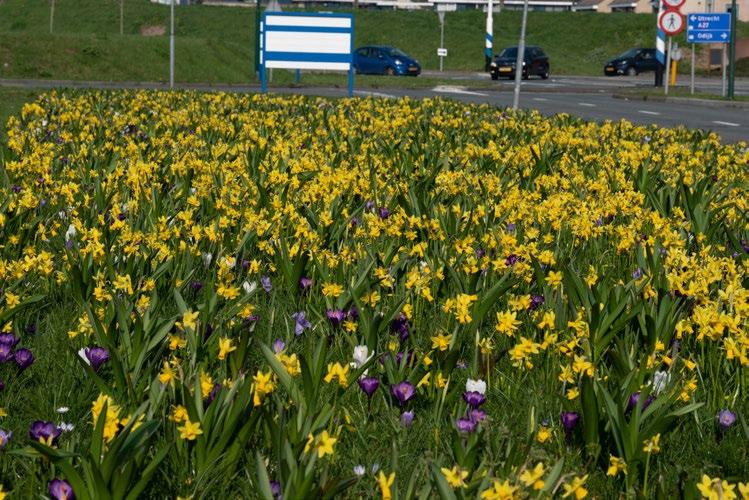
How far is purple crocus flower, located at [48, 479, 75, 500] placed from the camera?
229 cm

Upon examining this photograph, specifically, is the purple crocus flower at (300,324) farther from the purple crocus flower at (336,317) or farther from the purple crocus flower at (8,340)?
the purple crocus flower at (8,340)

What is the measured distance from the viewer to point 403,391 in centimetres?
309

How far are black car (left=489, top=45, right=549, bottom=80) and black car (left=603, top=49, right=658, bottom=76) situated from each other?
6644 millimetres

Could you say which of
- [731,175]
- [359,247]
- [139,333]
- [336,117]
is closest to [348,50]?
[336,117]

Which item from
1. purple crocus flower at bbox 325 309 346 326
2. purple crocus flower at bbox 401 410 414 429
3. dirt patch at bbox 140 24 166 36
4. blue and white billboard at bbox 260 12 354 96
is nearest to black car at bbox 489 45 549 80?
blue and white billboard at bbox 260 12 354 96

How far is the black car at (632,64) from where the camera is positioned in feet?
198

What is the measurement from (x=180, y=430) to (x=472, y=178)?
5.07m

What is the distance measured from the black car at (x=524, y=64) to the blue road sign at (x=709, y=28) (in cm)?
1692

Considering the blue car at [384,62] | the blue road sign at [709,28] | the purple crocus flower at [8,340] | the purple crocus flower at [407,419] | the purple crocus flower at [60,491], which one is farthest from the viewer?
the blue car at [384,62]

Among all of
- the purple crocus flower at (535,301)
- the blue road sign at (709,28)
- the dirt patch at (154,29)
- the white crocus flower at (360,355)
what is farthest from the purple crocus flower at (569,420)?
Answer: the dirt patch at (154,29)

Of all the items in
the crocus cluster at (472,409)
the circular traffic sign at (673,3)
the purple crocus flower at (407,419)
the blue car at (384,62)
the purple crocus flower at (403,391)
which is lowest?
the purple crocus flower at (407,419)

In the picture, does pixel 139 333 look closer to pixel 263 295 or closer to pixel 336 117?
pixel 263 295

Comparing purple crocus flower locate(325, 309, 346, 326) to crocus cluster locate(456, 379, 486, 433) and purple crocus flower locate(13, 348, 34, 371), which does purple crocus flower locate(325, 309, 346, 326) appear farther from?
purple crocus flower locate(13, 348, 34, 371)

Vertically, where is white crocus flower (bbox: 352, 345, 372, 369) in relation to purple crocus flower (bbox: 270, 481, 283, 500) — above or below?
above
